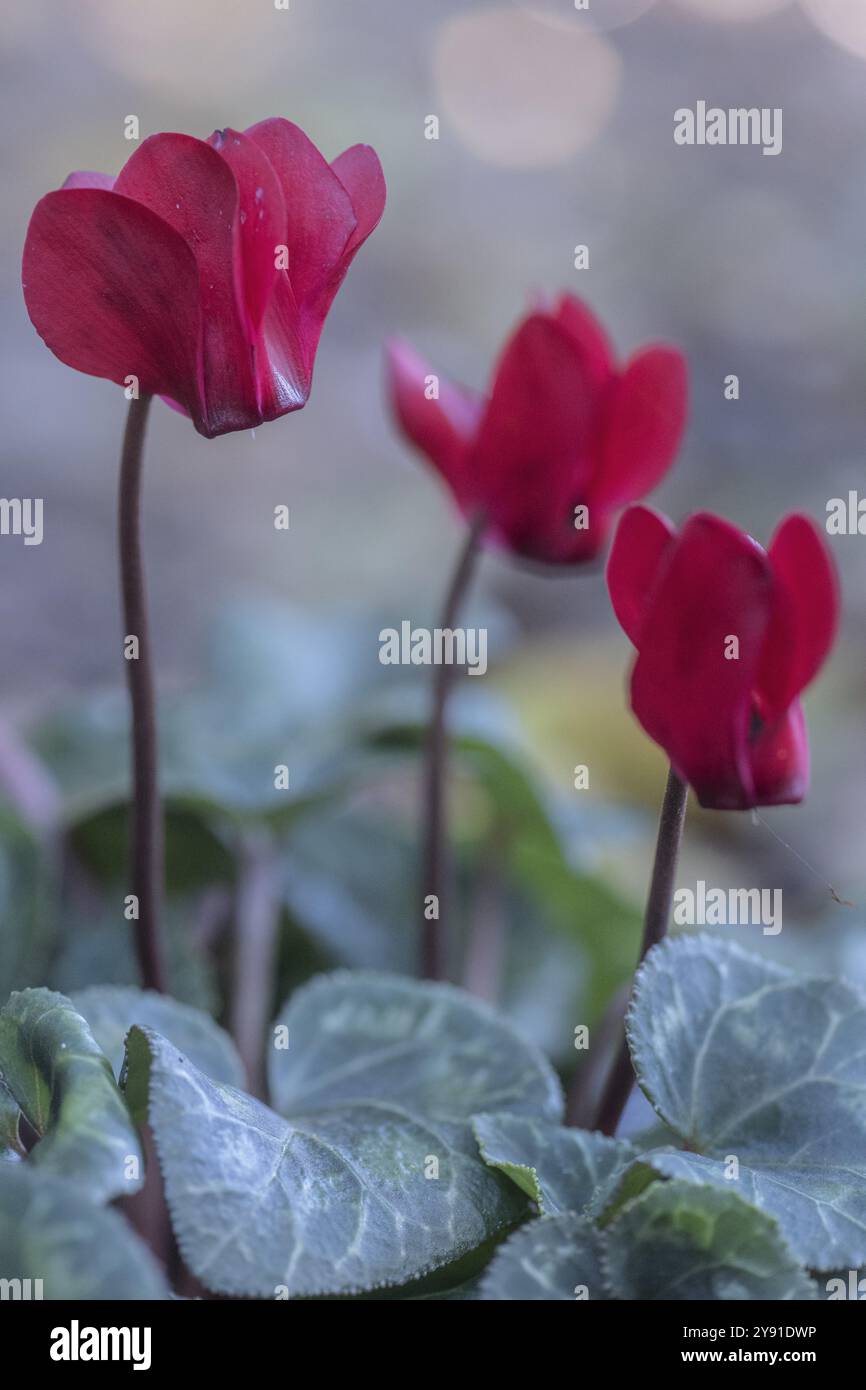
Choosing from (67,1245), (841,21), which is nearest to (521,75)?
(841,21)

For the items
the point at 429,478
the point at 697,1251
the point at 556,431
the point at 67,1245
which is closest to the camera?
the point at 67,1245

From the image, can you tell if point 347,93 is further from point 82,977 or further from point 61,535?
point 82,977

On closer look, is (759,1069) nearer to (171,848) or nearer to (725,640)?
(725,640)

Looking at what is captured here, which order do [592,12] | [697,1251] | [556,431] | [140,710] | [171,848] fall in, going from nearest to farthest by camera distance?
[697,1251]
[140,710]
[556,431]
[171,848]
[592,12]

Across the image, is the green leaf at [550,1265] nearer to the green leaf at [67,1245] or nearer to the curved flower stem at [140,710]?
the green leaf at [67,1245]
